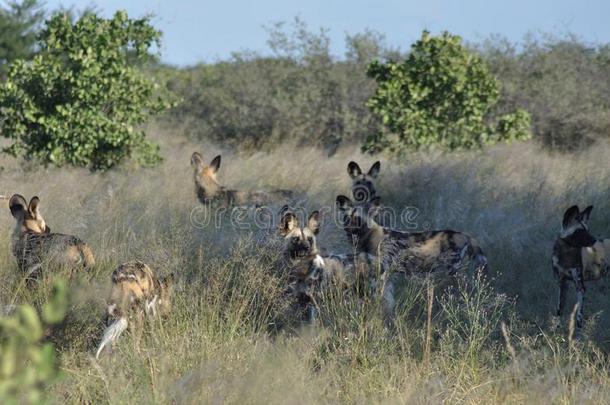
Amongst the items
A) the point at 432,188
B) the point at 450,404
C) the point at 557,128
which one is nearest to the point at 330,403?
the point at 450,404

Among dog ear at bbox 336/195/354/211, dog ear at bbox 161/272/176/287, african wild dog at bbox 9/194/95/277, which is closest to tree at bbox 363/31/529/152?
dog ear at bbox 336/195/354/211

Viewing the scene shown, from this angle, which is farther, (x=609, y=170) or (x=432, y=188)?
(x=609, y=170)

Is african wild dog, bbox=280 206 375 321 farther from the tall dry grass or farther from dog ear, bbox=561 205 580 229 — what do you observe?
dog ear, bbox=561 205 580 229

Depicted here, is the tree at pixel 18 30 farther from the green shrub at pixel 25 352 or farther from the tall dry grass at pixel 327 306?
the green shrub at pixel 25 352

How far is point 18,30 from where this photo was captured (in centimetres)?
2659

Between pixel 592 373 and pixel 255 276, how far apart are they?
1.82m

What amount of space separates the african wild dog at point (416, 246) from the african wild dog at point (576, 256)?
1.80 ft

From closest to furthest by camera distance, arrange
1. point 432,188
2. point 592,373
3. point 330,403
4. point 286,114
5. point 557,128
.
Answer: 1. point 330,403
2. point 592,373
3. point 432,188
4. point 557,128
5. point 286,114

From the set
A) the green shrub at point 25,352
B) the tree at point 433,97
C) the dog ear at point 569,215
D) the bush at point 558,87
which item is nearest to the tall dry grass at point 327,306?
the dog ear at point 569,215

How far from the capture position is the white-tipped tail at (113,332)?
4828 millimetres

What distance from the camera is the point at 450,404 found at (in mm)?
4043

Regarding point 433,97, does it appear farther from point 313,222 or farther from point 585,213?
point 313,222

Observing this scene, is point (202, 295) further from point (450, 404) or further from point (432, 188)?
point (432, 188)

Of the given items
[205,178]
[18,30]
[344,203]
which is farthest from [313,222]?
[18,30]
